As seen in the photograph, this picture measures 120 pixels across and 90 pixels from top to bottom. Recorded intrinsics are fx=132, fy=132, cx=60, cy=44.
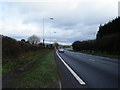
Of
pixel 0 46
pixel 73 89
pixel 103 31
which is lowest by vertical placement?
pixel 73 89

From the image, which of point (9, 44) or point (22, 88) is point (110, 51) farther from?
point (22, 88)

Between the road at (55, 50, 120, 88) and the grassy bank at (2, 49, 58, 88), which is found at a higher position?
the grassy bank at (2, 49, 58, 88)

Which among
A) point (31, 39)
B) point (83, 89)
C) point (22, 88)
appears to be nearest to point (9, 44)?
point (22, 88)

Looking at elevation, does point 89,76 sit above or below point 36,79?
below

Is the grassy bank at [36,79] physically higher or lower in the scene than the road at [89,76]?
higher

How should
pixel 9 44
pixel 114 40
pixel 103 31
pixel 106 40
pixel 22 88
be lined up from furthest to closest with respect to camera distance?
pixel 103 31 → pixel 106 40 → pixel 114 40 → pixel 9 44 → pixel 22 88

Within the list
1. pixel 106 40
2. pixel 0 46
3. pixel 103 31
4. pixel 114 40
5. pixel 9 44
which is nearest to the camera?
pixel 0 46

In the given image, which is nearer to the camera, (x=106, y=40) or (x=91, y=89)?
(x=91, y=89)

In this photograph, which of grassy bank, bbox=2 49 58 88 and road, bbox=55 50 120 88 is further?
road, bbox=55 50 120 88

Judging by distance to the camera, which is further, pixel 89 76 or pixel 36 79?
pixel 89 76

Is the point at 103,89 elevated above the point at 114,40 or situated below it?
below

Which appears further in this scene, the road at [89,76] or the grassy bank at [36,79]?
the road at [89,76]

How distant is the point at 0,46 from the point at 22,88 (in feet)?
22.9

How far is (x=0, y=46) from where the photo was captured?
1109 cm
